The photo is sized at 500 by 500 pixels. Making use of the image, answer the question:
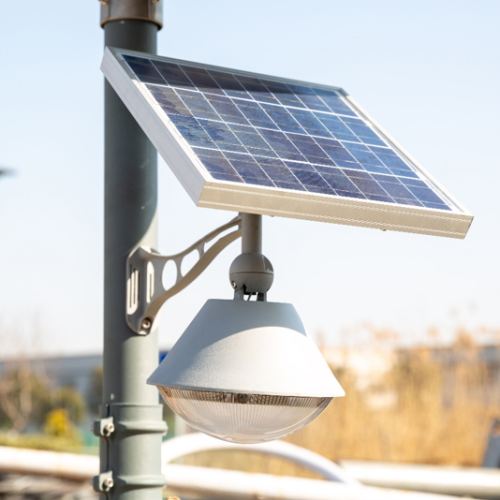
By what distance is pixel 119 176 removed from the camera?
8.27 ft

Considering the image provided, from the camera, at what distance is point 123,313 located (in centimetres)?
248

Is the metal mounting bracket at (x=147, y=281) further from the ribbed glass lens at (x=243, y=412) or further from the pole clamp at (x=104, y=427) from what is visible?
the ribbed glass lens at (x=243, y=412)

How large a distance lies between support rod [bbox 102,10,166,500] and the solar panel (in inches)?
14.2

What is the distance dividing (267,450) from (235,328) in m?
2.12

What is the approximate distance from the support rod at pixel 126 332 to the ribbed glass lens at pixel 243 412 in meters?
0.57

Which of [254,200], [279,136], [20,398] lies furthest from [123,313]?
[20,398]

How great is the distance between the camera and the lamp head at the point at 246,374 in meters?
1.80

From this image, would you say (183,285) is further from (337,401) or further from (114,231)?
(337,401)

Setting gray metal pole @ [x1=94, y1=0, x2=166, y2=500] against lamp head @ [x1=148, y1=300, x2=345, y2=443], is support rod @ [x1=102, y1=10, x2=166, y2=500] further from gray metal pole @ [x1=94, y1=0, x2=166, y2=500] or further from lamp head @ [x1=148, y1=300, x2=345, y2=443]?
lamp head @ [x1=148, y1=300, x2=345, y2=443]

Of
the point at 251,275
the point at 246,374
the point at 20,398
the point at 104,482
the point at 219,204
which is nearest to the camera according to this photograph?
the point at 219,204

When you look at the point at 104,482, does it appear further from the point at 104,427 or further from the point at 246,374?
the point at 246,374

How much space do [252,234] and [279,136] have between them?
10.5 inches

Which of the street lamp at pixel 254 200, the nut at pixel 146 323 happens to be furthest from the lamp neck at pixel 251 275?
the nut at pixel 146 323

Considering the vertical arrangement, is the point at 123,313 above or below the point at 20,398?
above
